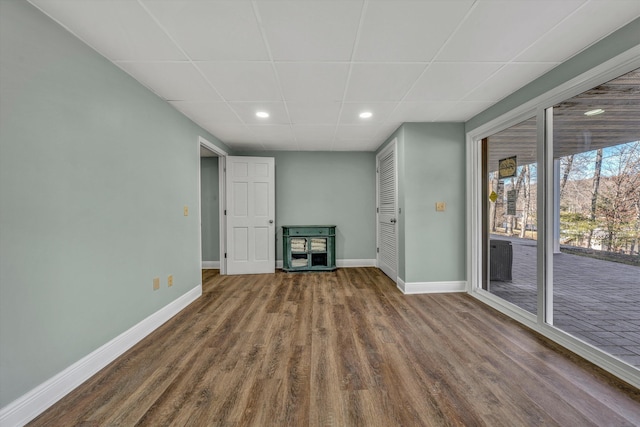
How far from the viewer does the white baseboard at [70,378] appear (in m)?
1.28

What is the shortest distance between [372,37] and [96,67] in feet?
6.48

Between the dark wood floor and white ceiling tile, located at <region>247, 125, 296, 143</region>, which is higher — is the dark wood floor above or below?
below

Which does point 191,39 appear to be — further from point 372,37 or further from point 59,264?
point 59,264

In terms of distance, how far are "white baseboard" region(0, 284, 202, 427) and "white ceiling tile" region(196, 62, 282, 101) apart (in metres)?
2.25

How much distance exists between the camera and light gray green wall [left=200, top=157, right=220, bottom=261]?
15.8 feet

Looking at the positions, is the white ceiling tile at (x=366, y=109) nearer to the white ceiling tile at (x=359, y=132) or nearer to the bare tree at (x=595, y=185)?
the white ceiling tile at (x=359, y=132)

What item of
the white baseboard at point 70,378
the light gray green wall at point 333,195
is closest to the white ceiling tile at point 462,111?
the light gray green wall at point 333,195

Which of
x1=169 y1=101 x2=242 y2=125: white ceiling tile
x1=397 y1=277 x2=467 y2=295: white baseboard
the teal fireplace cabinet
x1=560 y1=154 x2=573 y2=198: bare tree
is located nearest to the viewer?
x1=560 y1=154 x2=573 y2=198: bare tree

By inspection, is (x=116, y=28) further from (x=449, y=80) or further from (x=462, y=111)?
(x=462, y=111)

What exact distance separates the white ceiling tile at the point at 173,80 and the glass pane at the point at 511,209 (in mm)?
3176

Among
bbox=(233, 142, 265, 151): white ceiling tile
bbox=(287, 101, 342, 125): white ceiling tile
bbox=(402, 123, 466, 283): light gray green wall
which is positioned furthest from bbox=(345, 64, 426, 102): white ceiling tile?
bbox=(233, 142, 265, 151): white ceiling tile

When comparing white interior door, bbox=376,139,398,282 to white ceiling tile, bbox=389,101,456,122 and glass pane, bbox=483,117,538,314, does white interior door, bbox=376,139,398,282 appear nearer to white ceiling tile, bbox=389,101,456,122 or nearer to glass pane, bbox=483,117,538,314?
white ceiling tile, bbox=389,101,456,122

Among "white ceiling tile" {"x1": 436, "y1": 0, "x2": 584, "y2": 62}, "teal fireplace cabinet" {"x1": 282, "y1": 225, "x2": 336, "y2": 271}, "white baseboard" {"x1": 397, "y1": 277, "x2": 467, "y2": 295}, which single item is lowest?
"white baseboard" {"x1": 397, "y1": 277, "x2": 467, "y2": 295}

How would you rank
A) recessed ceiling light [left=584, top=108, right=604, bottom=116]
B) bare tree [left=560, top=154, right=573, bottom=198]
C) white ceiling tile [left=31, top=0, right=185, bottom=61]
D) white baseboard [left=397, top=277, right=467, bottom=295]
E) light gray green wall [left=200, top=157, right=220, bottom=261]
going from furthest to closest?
light gray green wall [left=200, top=157, right=220, bottom=261]
white baseboard [left=397, top=277, right=467, bottom=295]
bare tree [left=560, top=154, right=573, bottom=198]
recessed ceiling light [left=584, top=108, right=604, bottom=116]
white ceiling tile [left=31, top=0, right=185, bottom=61]
